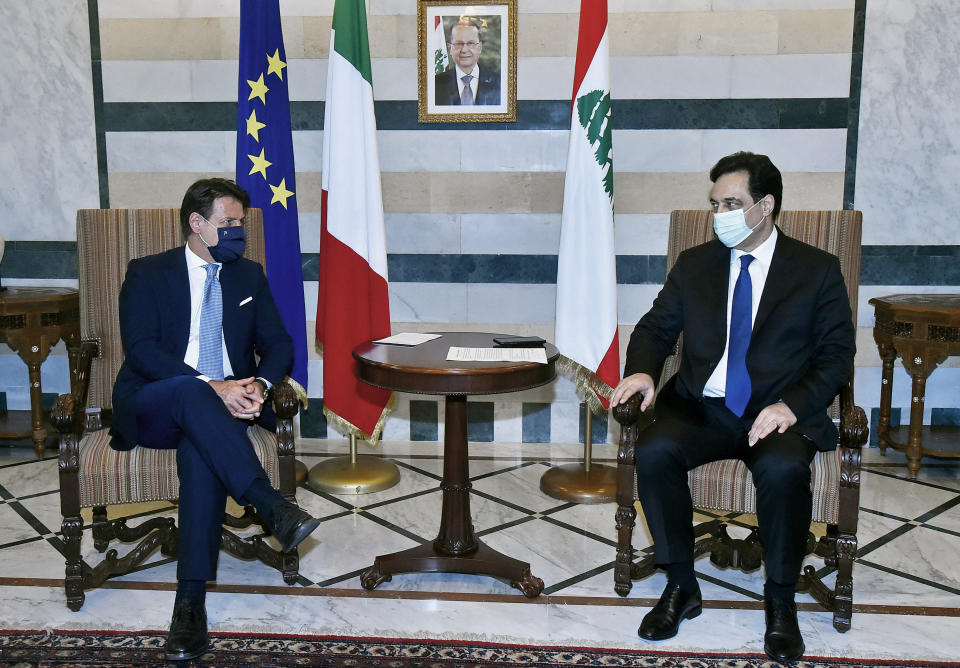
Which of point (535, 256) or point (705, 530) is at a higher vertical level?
point (535, 256)

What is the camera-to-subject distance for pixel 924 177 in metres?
4.30

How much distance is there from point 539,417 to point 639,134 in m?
1.56

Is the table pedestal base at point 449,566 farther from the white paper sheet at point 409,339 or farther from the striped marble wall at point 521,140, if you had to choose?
the striped marble wall at point 521,140

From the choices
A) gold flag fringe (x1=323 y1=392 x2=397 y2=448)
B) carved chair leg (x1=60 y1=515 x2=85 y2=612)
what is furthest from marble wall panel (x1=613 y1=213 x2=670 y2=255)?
carved chair leg (x1=60 y1=515 x2=85 y2=612)

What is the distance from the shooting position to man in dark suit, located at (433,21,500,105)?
168 inches

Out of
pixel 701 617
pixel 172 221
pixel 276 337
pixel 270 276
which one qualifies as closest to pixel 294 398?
pixel 276 337

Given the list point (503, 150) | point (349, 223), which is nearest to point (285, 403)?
point (349, 223)

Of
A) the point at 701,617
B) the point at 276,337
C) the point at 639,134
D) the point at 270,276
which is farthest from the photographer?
the point at 639,134

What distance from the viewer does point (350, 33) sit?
3771mm

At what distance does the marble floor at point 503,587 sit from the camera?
8.34 ft

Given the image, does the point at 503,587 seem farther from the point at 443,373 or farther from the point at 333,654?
the point at 443,373

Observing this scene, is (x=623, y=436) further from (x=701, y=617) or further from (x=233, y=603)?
(x=233, y=603)

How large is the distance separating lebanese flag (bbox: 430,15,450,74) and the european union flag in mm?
791

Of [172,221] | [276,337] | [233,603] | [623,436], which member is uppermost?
[172,221]
